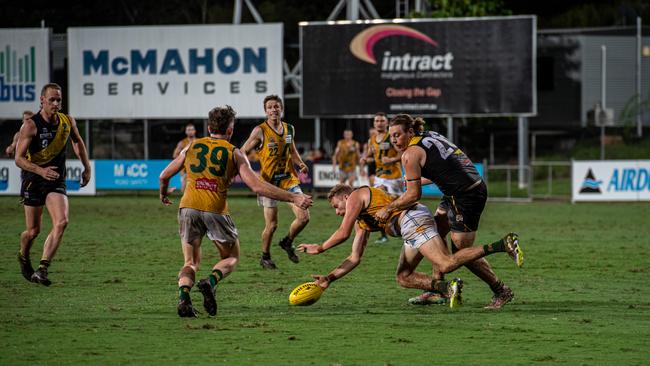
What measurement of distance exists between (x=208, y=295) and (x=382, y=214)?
75.3 inches

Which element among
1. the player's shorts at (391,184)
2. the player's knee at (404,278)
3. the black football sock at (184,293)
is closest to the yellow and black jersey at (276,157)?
the player's shorts at (391,184)

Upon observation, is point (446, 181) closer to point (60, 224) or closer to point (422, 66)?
point (60, 224)

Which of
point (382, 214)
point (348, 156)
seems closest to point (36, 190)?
point (382, 214)

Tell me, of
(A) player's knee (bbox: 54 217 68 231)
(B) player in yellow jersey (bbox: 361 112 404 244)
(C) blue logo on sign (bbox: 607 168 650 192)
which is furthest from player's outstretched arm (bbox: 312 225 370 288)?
(C) blue logo on sign (bbox: 607 168 650 192)

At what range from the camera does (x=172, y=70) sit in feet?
121

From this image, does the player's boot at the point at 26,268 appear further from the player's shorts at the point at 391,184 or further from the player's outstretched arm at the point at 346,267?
the player's shorts at the point at 391,184

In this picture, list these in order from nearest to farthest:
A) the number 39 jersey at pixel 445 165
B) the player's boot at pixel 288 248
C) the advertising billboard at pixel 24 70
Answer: the number 39 jersey at pixel 445 165
the player's boot at pixel 288 248
the advertising billboard at pixel 24 70

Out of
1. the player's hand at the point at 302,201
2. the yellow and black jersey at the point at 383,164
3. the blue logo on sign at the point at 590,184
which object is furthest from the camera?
the blue logo on sign at the point at 590,184

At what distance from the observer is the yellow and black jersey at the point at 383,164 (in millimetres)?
18953

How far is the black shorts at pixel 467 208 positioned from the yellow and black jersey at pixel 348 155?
20.3 meters

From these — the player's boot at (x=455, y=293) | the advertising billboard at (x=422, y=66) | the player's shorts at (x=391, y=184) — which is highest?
the advertising billboard at (x=422, y=66)

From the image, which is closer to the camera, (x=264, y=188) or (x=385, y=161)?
(x=264, y=188)

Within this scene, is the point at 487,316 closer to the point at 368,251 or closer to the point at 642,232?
the point at 368,251

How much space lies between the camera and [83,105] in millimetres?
37469
